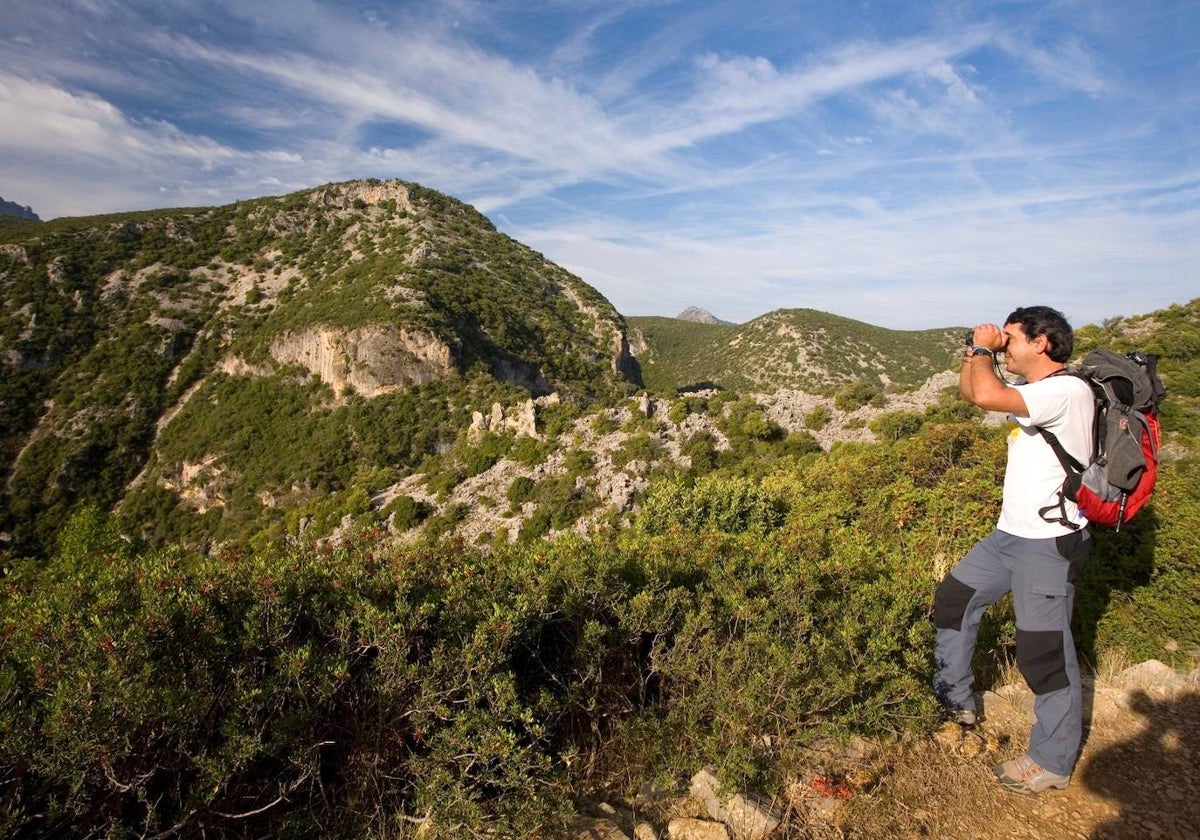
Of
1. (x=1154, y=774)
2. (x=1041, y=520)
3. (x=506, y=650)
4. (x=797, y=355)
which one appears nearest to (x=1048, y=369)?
(x=1041, y=520)

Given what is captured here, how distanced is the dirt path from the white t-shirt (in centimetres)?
136

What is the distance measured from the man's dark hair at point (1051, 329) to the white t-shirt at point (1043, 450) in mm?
205

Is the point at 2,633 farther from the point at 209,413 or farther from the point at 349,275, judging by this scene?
the point at 349,275

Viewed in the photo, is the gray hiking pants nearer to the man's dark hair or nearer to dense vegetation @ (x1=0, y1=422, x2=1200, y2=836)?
dense vegetation @ (x1=0, y1=422, x2=1200, y2=836)

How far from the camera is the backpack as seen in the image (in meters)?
2.56

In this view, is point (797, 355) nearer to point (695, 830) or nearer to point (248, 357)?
point (248, 357)

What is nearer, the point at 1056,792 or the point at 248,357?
the point at 1056,792

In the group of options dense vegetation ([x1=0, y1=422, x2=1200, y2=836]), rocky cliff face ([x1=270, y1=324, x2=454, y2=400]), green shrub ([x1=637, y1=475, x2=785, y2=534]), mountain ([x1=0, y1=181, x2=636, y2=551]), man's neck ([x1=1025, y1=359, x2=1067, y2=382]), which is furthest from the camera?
rocky cliff face ([x1=270, y1=324, x2=454, y2=400])

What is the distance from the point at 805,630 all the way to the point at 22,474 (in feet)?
188

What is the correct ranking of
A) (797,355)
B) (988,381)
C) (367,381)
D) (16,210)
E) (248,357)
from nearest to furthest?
1. (988,381)
2. (367,381)
3. (248,357)
4. (797,355)
5. (16,210)

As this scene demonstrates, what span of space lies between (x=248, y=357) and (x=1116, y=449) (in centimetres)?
5937

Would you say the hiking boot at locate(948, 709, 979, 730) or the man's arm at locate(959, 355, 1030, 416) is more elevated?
the man's arm at locate(959, 355, 1030, 416)

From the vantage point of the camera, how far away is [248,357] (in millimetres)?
50281

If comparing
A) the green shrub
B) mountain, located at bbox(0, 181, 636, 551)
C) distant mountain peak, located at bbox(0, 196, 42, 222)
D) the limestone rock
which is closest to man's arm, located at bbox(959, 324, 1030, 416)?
the limestone rock
